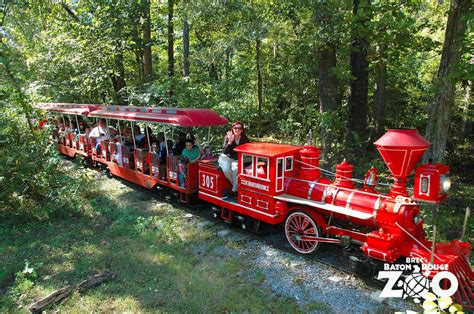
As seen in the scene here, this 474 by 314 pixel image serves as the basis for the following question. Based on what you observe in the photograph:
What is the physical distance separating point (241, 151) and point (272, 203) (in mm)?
1229

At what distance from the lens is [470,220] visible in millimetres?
7949

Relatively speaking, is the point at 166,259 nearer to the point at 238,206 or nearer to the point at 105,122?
the point at 238,206

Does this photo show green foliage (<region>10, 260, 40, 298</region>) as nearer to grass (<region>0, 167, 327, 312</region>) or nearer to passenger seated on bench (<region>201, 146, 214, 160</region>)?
grass (<region>0, 167, 327, 312</region>)

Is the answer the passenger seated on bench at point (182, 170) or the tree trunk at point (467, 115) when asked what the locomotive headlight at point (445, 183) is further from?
the tree trunk at point (467, 115)

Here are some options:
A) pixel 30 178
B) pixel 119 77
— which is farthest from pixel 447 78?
pixel 119 77

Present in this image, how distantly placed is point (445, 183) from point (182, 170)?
620 centimetres

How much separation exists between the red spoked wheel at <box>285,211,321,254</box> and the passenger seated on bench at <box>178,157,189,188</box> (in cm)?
342

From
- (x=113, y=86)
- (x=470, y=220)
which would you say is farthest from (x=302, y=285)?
(x=113, y=86)

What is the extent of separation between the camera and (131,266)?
6496mm

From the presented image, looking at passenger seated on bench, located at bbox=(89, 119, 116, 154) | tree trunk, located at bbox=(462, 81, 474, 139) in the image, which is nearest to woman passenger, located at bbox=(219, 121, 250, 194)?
passenger seated on bench, located at bbox=(89, 119, 116, 154)

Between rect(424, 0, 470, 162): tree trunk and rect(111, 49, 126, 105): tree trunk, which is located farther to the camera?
rect(111, 49, 126, 105): tree trunk

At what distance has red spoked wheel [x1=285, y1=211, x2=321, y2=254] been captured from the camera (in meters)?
6.66

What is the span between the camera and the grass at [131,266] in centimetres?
541

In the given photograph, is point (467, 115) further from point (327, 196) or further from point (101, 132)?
A: point (101, 132)
